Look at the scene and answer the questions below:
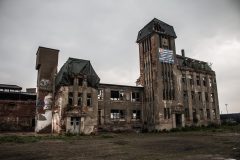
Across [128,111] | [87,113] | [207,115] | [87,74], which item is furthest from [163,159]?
[207,115]

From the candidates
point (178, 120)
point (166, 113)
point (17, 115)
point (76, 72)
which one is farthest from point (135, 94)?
point (17, 115)

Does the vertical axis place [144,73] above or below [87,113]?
above

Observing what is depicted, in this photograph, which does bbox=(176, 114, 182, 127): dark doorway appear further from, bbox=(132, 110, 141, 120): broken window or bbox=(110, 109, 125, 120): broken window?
bbox=(110, 109, 125, 120): broken window

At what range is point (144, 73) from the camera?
34.7 metres

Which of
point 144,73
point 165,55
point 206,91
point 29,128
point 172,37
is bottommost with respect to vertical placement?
point 29,128

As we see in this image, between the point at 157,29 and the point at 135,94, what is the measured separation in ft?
37.0

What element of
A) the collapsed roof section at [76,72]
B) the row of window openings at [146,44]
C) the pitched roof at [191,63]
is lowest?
the collapsed roof section at [76,72]

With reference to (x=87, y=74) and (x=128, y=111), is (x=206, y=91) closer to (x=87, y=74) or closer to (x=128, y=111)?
(x=128, y=111)

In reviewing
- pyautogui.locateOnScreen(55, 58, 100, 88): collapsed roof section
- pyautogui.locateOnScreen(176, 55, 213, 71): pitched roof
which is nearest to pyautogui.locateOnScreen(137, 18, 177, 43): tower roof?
pyautogui.locateOnScreen(176, 55, 213, 71): pitched roof

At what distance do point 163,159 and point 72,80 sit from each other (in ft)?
63.5

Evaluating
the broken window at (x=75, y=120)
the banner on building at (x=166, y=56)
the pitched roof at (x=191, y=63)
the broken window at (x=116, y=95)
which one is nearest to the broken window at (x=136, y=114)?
the broken window at (x=116, y=95)

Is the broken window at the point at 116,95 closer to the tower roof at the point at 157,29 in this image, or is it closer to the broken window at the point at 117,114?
the broken window at the point at 117,114

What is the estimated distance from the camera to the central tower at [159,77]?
3124 centimetres

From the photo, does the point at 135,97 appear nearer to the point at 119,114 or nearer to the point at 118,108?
the point at 118,108
